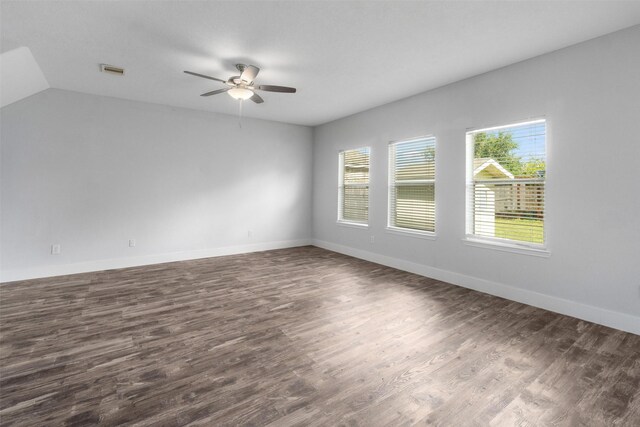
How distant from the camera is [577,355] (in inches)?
89.0

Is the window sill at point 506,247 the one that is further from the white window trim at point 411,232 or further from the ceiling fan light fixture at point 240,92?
the ceiling fan light fixture at point 240,92

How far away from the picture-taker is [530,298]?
327cm

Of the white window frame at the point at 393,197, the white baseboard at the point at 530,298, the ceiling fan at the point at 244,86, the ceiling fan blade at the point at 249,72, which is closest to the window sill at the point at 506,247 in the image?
the white baseboard at the point at 530,298

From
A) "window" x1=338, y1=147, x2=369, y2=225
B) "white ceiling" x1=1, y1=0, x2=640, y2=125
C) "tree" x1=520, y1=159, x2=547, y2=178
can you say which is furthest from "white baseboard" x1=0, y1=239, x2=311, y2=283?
"tree" x1=520, y1=159, x2=547, y2=178

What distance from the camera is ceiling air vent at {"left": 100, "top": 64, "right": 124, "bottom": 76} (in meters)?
3.55

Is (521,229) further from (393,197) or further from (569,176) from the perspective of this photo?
(393,197)

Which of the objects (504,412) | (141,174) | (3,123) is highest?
(3,123)

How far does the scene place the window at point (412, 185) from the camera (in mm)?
4461

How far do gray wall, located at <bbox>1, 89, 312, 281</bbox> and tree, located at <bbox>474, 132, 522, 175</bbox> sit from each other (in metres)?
3.94

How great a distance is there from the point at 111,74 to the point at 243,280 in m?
3.25

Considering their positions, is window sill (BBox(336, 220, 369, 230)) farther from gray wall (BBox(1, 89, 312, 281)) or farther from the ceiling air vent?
the ceiling air vent

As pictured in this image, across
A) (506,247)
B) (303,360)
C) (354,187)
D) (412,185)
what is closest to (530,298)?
(506,247)

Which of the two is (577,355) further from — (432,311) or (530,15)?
(530,15)

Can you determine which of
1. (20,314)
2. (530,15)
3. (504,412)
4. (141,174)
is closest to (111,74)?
(141,174)
